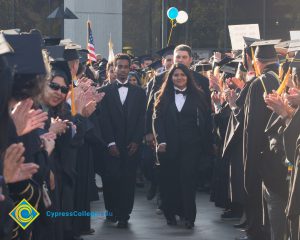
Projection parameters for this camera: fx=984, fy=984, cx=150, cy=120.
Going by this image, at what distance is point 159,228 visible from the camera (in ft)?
40.1

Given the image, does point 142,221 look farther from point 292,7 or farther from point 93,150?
point 292,7

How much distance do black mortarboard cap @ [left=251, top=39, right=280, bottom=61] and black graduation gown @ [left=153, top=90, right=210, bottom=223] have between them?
206 centimetres

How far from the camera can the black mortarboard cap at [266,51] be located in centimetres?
1071

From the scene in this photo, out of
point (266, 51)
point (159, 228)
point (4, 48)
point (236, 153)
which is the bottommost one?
point (159, 228)

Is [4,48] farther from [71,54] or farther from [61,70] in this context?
[71,54]

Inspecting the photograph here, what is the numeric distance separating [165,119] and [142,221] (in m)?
1.37

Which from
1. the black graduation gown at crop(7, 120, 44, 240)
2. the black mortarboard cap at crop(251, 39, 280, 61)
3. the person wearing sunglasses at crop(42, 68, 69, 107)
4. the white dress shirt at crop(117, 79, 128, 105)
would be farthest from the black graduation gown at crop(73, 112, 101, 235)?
the black graduation gown at crop(7, 120, 44, 240)

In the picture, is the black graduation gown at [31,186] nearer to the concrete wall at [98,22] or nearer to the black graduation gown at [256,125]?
the black graduation gown at [256,125]

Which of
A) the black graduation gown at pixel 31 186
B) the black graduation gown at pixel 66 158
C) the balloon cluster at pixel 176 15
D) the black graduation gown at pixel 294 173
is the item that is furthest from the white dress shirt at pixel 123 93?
the balloon cluster at pixel 176 15

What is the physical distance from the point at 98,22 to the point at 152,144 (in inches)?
759

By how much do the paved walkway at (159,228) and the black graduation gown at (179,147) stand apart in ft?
1.15

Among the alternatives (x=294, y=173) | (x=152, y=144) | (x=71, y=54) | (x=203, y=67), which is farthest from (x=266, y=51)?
(x=203, y=67)

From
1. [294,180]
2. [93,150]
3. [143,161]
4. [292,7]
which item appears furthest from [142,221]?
[292,7]

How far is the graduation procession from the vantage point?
6.19m
